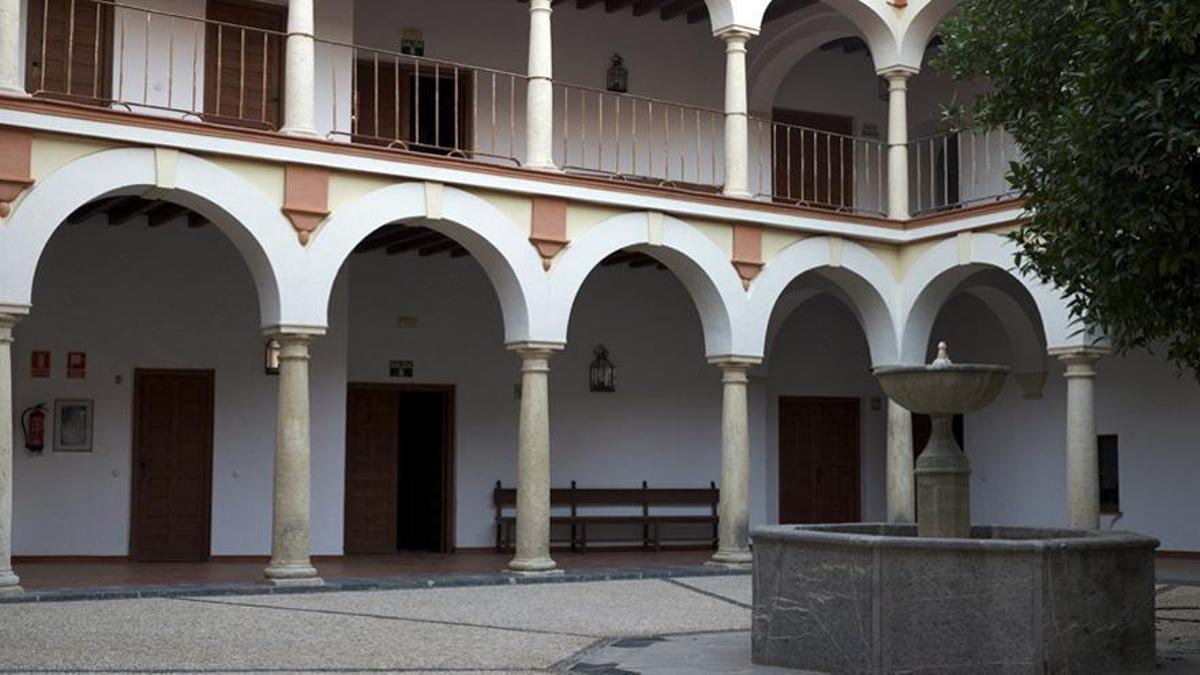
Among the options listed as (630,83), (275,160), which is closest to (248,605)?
(275,160)

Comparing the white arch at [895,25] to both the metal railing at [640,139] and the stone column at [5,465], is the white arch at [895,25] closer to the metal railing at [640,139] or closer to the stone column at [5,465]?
the metal railing at [640,139]

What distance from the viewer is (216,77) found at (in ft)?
47.3

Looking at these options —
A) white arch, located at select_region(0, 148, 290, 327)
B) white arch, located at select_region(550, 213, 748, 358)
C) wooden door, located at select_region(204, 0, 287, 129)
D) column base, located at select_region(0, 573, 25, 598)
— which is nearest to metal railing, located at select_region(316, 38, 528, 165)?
wooden door, located at select_region(204, 0, 287, 129)

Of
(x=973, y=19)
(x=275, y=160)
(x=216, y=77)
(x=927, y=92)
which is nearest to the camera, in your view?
(x=973, y=19)

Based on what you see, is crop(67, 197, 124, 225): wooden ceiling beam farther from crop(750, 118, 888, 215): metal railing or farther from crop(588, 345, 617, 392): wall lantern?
crop(750, 118, 888, 215): metal railing

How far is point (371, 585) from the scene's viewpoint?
13047 mm

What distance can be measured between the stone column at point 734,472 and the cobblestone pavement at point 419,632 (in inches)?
91.3

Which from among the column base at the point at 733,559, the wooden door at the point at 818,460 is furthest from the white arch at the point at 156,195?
the wooden door at the point at 818,460

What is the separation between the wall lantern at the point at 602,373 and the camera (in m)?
18.6

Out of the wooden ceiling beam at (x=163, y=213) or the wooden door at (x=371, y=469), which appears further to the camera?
the wooden door at (x=371, y=469)

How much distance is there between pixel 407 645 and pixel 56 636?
7.33 feet

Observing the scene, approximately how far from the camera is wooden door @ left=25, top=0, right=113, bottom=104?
13539 mm

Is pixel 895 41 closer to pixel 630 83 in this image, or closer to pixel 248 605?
pixel 630 83

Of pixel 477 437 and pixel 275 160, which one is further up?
pixel 275 160
